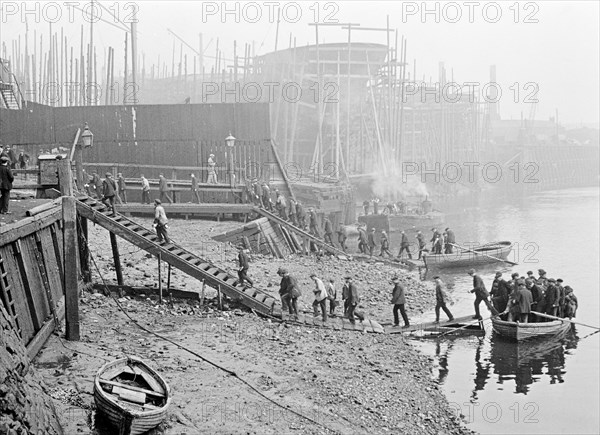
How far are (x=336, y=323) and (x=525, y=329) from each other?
5548 millimetres

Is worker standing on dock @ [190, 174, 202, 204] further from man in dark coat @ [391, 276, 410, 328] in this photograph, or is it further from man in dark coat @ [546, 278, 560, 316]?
man in dark coat @ [546, 278, 560, 316]

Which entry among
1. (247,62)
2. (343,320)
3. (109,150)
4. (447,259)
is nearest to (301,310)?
(343,320)

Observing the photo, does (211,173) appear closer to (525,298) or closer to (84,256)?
(84,256)

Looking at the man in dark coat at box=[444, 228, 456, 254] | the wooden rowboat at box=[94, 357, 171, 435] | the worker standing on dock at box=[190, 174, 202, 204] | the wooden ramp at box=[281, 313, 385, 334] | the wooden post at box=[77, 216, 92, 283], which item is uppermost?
the worker standing on dock at box=[190, 174, 202, 204]

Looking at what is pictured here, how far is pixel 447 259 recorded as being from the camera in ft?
98.9

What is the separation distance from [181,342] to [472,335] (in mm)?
9156

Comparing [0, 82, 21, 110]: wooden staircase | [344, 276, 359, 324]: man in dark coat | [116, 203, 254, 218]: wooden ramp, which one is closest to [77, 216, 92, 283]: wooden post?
[344, 276, 359, 324]: man in dark coat

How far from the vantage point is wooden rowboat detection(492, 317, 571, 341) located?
62.7ft

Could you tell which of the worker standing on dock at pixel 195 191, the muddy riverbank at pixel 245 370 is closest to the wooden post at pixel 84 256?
the muddy riverbank at pixel 245 370

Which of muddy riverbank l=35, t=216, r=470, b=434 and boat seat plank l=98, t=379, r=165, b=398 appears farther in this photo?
muddy riverbank l=35, t=216, r=470, b=434

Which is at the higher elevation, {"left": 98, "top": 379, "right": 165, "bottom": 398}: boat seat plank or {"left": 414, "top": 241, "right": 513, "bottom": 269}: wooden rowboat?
{"left": 98, "top": 379, "right": 165, "bottom": 398}: boat seat plank

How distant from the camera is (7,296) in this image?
1156 cm

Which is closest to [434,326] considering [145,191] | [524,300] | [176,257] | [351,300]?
[524,300]

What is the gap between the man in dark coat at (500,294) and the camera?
2008cm
